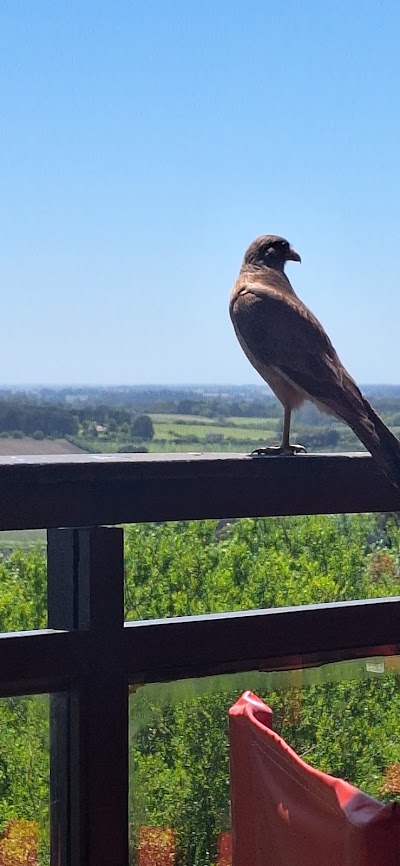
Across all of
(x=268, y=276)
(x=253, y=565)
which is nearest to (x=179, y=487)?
(x=253, y=565)

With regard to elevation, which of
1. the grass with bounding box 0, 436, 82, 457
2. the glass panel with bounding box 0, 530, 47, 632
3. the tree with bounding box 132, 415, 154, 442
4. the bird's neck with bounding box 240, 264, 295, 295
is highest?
the bird's neck with bounding box 240, 264, 295, 295

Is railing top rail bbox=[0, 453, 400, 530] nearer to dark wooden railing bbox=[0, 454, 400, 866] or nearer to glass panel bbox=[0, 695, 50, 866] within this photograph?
dark wooden railing bbox=[0, 454, 400, 866]

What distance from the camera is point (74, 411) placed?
592 cm

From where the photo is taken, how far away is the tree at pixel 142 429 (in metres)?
3.52

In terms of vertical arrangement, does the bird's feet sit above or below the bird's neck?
below

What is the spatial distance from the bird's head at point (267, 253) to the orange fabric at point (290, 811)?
7.15 feet

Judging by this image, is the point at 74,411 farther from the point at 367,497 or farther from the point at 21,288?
the point at 21,288

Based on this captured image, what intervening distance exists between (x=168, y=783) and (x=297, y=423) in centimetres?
152

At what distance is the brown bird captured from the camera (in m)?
2.29

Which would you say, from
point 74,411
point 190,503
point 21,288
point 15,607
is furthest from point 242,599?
point 21,288

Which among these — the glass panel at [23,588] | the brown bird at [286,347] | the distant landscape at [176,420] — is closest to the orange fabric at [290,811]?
the glass panel at [23,588]

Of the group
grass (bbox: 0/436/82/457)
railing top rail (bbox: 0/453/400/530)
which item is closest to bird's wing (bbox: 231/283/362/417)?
grass (bbox: 0/436/82/457)

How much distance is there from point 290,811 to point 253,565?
A: 1284 millimetres

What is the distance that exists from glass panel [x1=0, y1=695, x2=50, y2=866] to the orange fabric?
0.69 ft
